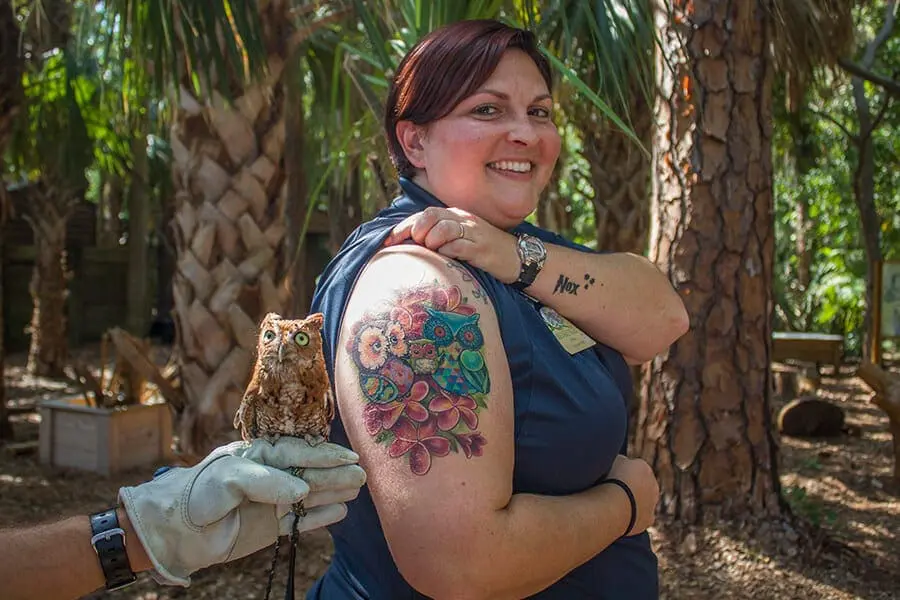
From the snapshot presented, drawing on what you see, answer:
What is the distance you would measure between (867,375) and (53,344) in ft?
27.8

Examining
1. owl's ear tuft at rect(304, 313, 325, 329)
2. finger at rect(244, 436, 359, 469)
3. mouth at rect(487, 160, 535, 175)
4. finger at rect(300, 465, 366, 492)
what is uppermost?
mouth at rect(487, 160, 535, 175)

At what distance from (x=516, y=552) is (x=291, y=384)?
→ 17.6 inches

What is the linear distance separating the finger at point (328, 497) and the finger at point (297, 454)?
52 mm

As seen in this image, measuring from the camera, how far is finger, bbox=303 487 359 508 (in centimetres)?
134

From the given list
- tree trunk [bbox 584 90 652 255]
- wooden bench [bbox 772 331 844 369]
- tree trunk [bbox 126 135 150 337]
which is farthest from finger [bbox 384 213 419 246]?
tree trunk [bbox 126 135 150 337]

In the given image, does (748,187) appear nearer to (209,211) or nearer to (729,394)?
(729,394)

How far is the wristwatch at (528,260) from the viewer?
1608 millimetres

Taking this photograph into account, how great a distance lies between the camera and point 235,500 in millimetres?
1301

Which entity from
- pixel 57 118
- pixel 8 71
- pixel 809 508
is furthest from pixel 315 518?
pixel 57 118

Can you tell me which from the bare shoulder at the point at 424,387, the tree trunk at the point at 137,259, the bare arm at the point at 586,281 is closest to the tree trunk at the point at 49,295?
the tree trunk at the point at 137,259

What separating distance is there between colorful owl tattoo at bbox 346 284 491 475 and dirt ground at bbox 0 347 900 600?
2.65 meters

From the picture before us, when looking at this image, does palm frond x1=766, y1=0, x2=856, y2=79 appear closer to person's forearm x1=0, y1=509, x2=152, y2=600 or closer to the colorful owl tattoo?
the colorful owl tattoo

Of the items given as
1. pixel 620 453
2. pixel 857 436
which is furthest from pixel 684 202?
pixel 857 436

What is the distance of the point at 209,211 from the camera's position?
13.1 ft
